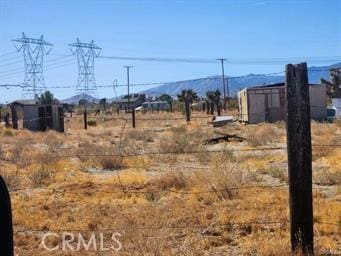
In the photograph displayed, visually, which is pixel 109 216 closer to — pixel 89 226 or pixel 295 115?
pixel 89 226

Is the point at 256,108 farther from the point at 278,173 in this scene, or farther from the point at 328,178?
the point at 328,178

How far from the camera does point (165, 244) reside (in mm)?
6566

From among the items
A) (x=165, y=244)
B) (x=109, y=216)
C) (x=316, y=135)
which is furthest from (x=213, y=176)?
(x=316, y=135)

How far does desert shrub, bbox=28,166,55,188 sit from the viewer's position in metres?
13.0

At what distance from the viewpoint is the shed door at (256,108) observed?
4285 centimetres

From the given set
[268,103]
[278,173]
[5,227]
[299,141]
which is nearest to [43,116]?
[268,103]

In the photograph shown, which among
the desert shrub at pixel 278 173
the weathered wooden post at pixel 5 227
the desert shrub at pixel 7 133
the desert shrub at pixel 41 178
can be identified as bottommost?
the desert shrub at pixel 278 173

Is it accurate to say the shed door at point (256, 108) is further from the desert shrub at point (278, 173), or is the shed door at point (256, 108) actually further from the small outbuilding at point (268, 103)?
the desert shrub at point (278, 173)

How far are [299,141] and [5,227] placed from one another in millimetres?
3469

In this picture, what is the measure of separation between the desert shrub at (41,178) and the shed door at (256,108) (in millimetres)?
30038

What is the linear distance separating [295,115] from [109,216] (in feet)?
13.7

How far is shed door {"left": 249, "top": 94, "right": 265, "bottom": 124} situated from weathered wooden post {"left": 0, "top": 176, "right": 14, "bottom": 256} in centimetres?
4036

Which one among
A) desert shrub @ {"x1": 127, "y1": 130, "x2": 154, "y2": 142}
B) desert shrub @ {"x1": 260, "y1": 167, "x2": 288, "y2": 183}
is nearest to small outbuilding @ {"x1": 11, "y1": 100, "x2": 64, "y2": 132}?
desert shrub @ {"x1": 127, "y1": 130, "x2": 154, "y2": 142}

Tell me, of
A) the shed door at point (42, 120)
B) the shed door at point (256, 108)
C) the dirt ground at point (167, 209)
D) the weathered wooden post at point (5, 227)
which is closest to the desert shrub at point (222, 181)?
the dirt ground at point (167, 209)
